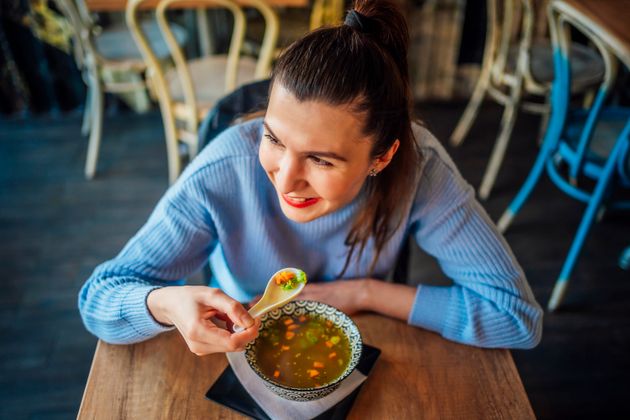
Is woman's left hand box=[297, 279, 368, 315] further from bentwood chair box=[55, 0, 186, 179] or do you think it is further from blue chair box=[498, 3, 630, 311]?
bentwood chair box=[55, 0, 186, 179]

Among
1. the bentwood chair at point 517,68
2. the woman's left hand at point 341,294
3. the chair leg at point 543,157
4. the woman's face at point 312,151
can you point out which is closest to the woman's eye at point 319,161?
the woman's face at point 312,151

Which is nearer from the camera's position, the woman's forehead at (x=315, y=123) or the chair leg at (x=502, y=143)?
the woman's forehead at (x=315, y=123)

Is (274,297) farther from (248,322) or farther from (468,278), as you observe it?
(468,278)

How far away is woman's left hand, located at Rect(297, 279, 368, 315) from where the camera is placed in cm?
104

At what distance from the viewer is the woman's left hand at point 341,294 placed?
1039mm

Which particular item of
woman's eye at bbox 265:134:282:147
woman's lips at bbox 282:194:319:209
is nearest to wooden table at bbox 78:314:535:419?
woman's lips at bbox 282:194:319:209

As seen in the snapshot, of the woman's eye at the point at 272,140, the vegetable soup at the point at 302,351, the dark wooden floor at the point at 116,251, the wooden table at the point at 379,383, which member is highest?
the woman's eye at the point at 272,140

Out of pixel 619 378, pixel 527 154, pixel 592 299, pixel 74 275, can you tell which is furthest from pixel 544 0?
pixel 74 275

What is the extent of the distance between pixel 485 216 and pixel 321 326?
0.43 m

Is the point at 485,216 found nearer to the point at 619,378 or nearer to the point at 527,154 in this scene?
the point at 619,378

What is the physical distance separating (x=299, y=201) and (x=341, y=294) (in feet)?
0.84

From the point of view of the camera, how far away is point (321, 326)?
0.90 m

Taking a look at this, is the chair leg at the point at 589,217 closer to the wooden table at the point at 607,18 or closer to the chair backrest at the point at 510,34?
the wooden table at the point at 607,18

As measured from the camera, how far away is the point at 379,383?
0.89 m
